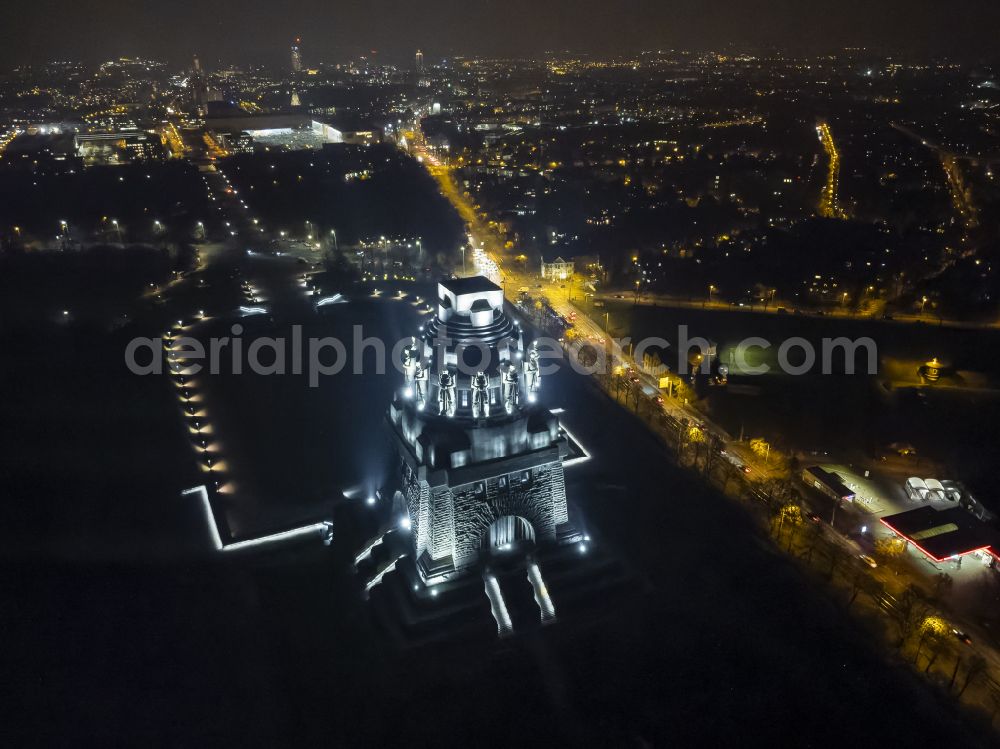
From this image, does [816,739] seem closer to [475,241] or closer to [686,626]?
[686,626]

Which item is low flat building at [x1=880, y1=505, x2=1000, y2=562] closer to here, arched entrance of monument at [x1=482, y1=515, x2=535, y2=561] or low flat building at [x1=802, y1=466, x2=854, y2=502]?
low flat building at [x1=802, y1=466, x2=854, y2=502]

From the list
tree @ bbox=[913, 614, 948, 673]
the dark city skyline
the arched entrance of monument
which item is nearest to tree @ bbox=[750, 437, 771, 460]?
the dark city skyline

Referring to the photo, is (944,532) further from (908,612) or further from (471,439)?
(471,439)

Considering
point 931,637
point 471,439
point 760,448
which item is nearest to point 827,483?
point 760,448

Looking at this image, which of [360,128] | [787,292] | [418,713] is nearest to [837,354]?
[787,292]

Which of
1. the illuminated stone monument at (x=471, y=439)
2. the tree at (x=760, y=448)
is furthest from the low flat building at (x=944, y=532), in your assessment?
the illuminated stone monument at (x=471, y=439)

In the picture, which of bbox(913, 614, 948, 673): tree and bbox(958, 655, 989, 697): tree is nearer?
bbox(958, 655, 989, 697): tree
